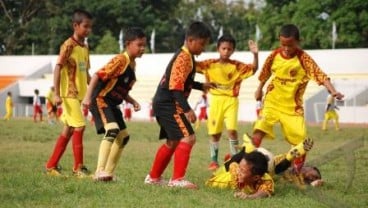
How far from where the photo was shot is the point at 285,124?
9.05 metres

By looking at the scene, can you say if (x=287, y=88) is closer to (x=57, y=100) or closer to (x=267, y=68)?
(x=267, y=68)

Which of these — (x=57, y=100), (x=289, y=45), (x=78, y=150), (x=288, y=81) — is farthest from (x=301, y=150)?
(x=57, y=100)

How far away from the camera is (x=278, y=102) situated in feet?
30.1

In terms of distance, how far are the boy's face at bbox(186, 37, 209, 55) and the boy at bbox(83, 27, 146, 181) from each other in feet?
2.16

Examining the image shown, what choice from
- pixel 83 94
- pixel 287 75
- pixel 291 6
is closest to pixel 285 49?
pixel 287 75

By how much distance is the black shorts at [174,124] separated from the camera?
815cm

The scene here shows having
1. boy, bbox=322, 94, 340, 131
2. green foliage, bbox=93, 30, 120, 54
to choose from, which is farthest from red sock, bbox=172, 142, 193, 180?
green foliage, bbox=93, 30, 120, 54

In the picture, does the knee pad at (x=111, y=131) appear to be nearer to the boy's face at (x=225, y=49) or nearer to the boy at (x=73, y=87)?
the boy at (x=73, y=87)

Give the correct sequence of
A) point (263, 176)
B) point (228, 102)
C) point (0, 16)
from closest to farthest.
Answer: point (263, 176) < point (228, 102) < point (0, 16)

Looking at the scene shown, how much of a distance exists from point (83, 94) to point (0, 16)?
193ft

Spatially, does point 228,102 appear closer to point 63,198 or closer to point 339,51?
point 63,198

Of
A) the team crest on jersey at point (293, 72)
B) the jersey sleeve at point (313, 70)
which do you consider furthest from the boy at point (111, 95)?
the jersey sleeve at point (313, 70)

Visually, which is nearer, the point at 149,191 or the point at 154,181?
the point at 149,191

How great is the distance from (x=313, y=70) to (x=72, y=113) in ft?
10.4
